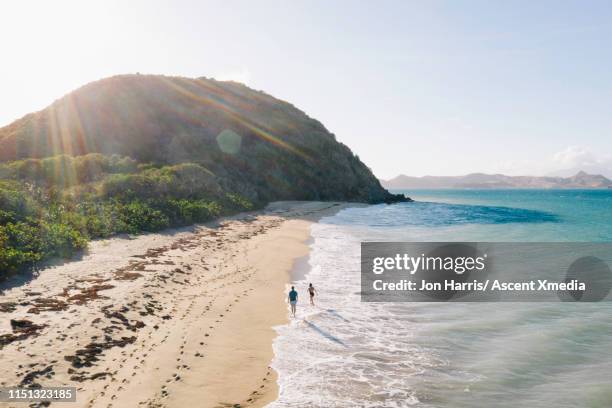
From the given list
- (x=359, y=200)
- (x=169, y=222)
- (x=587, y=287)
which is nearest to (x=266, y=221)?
(x=169, y=222)

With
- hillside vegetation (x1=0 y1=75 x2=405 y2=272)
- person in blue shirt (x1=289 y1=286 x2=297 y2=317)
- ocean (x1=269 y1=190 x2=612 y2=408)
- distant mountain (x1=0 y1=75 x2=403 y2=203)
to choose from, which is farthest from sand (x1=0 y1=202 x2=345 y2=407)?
distant mountain (x1=0 y1=75 x2=403 y2=203)

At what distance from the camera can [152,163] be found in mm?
51375

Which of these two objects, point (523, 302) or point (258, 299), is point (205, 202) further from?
point (523, 302)

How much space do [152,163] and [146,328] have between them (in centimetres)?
4405

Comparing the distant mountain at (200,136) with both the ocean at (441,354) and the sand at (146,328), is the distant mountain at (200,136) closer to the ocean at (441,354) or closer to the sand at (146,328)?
the sand at (146,328)

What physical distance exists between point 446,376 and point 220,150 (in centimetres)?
6014

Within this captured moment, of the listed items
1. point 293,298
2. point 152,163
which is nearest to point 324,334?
point 293,298

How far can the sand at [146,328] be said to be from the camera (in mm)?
8172

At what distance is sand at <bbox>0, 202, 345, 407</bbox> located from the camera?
817cm

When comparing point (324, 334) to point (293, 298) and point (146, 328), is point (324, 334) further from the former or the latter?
point (146, 328)

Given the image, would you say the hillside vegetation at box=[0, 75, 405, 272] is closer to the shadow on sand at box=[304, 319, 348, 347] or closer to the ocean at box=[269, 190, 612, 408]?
the shadow on sand at box=[304, 319, 348, 347]

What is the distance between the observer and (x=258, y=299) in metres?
14.7

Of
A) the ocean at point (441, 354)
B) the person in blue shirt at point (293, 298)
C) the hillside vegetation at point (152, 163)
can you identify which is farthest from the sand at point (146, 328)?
the hillside vegetation at point (152, 163)

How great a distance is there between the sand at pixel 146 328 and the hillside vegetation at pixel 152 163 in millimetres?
3214
